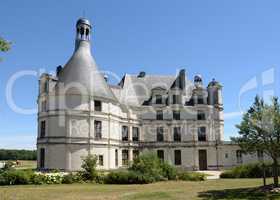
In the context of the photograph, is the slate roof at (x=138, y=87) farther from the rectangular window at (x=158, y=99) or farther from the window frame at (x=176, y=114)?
the window frame at (x=176, y=114)

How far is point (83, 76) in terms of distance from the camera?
39344 mm

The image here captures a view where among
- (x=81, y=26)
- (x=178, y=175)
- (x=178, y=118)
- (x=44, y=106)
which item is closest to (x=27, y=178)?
(x=178, y=175)

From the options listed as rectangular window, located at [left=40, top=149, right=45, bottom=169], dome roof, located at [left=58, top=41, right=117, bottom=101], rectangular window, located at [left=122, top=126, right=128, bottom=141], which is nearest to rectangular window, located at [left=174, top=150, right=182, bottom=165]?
rectangular window, located at [left=122, top=126, right=128, bottom=141]

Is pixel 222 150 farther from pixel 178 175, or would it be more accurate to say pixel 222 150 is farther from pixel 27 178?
pixel 27 178

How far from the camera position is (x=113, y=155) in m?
40.7

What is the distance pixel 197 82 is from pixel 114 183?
3042cm

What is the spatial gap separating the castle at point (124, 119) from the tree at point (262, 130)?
22559 millimetres

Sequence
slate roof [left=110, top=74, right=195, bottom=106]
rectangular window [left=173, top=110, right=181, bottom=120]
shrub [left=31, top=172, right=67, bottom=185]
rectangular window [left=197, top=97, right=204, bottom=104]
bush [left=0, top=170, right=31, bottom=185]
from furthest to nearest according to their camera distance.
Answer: rectangular window [left=197, top=97, right=204, bottom=104] < rectangular window [left=173, top=110, right=181, bottom=120] < slate roof [left=110, top=74, right=195, bottom=106] < shrub [left=31, top=172, right=67, bottom=185] < bush [left=0, top=170, right=31, bottom=185]

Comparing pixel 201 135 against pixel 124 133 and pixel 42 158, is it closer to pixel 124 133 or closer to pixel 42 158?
pixel 124 133

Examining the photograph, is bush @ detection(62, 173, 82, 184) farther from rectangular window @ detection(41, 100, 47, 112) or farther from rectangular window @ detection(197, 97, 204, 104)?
rectangular window @ detection(197, 97, 204, 104)

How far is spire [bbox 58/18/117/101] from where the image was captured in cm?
3850

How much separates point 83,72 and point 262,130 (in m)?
26.3

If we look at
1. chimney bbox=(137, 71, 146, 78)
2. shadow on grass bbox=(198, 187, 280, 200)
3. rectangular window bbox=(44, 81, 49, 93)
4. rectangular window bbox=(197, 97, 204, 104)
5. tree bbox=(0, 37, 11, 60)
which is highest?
chimney bbox=(137, 71, 146, 78)

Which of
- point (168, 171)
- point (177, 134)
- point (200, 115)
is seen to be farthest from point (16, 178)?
point (200, 115)
